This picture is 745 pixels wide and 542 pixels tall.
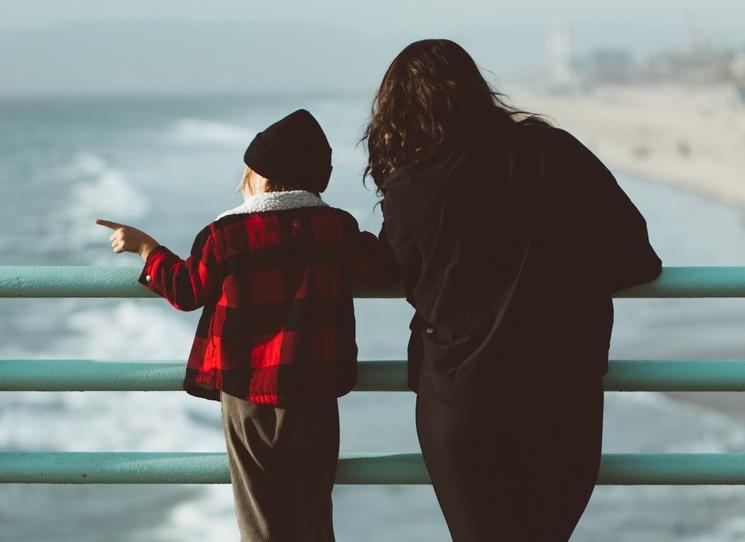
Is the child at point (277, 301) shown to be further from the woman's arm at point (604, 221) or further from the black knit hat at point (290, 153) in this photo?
the woman's arm at point (604, 221)

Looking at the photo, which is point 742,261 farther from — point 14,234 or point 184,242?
point 14,234

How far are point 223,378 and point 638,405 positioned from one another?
7.87 meters

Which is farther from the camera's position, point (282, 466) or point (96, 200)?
point (96, 200)

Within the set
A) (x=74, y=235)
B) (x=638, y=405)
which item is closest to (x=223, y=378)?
(x=638, y=405)

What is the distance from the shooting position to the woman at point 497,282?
226 cm

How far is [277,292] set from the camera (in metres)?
2.41

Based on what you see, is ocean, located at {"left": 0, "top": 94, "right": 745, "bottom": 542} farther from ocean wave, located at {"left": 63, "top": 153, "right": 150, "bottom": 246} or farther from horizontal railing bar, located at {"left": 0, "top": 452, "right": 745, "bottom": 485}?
horizontal railing bar, located at {"left": 0, "top": 452, "right": 745, "bottom": 485}

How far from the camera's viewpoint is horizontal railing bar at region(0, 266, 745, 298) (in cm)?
252

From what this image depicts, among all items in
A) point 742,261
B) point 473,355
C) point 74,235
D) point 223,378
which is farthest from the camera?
point 74,235

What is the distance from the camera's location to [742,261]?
20562 millimetres

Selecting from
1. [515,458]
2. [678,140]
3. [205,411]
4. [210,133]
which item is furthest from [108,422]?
[210,133]

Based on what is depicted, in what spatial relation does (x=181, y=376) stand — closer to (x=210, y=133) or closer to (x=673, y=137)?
(x=210, y=133)

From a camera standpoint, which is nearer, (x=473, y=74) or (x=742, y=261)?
(x=473, y=74)

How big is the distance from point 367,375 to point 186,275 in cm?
46
